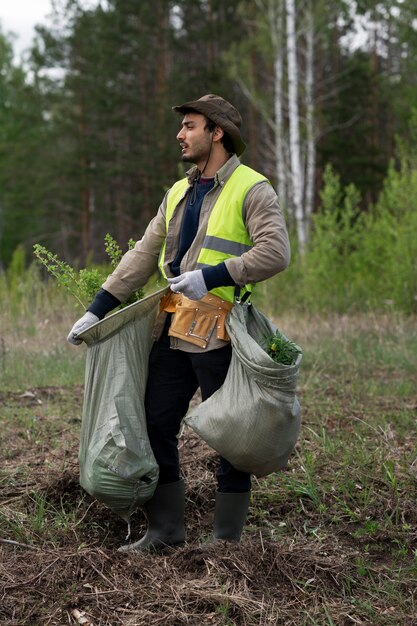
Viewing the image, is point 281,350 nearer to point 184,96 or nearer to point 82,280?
point 82,280

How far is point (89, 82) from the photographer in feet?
85.7

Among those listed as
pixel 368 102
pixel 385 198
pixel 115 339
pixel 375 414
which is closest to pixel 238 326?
pixel 115 339

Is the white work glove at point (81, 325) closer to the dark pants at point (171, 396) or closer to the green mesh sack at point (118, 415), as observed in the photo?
the green mesh sack at point (118, 415)

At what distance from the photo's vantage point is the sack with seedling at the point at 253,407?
11.0ft

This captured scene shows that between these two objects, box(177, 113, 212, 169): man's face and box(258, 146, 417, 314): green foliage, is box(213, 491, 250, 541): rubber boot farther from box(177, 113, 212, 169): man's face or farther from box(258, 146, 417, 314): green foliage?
box(258, 146, 417, 314): green foliage

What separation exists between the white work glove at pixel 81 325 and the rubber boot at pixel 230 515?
92 centimetres

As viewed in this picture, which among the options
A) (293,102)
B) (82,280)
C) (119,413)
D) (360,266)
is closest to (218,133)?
(82,280)

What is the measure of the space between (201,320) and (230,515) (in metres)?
0.86

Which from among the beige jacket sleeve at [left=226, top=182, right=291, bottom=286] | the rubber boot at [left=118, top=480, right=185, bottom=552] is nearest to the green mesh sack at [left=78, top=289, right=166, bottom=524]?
the rubber boot at [left=118, top=480, right=185, bottom=552]

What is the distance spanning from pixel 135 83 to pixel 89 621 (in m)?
25.3

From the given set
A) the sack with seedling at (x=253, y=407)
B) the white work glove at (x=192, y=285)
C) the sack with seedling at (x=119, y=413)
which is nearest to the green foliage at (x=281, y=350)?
the sack with seedling at (x=253, y=407)

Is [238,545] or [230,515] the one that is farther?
[230,515]

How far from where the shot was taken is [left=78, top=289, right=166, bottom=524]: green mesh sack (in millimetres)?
3598

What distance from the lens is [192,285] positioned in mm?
3371
